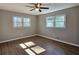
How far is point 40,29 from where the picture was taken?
7.23 m

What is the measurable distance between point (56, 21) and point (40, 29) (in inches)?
86.2

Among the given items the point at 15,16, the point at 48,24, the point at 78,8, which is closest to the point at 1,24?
the point at 15,16

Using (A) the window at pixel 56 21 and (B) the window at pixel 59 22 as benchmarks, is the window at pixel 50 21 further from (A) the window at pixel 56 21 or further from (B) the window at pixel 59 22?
(B) the window at pixel 59 22

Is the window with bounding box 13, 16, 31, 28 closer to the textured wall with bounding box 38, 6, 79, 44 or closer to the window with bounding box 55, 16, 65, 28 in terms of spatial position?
the textured wall with bounding box 38, 6, 79, 44

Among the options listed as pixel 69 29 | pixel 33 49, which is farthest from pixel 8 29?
pixel 69 29

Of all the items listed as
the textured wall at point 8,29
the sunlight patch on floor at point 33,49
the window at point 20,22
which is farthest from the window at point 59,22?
the textured wall at point 8,29

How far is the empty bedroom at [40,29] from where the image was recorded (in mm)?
3545

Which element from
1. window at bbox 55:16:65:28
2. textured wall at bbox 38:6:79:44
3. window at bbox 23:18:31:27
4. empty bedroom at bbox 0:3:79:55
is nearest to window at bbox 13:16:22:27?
empty bedroom at bbox 0:3:79:55

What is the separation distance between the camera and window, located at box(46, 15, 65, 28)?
4.97 m

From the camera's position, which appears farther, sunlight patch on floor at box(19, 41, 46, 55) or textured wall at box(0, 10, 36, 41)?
textured wall at box(0, 10, 36, 41)

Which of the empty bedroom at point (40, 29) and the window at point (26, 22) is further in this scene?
the window at point (26, 22)

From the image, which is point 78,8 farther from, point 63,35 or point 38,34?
point 38,34

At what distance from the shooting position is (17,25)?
5906mm

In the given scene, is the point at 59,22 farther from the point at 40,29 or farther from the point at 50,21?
the point at 40,29
